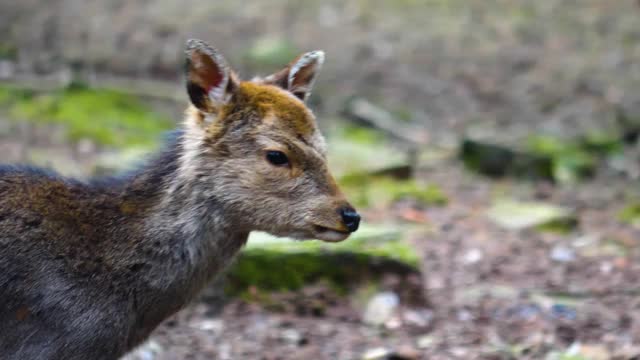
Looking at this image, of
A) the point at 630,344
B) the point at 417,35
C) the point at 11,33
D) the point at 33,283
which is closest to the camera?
the point at 33,283

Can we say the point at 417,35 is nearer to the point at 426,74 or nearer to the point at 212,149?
the point at 426,74

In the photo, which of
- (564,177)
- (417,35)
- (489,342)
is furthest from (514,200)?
(417,35)

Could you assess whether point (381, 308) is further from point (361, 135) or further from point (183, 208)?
point (361, 135)

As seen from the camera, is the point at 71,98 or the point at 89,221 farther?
the point at 71,98

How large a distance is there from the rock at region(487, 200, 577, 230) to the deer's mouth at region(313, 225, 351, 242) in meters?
4.93

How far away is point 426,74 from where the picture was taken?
1525 cm

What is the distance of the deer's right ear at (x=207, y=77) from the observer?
521cm

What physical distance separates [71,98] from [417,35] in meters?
5.32

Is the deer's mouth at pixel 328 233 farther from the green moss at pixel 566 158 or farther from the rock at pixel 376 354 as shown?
the green moss at pixel 566 158

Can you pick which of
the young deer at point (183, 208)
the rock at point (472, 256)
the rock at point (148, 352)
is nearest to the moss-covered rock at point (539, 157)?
the rock at point (472, 256)

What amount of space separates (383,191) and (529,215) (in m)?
1.31

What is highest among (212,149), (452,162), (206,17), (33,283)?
(206,17)

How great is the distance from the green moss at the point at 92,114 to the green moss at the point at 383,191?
2305 mm

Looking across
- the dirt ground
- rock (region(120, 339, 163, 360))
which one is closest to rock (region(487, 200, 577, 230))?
the dirt ground
